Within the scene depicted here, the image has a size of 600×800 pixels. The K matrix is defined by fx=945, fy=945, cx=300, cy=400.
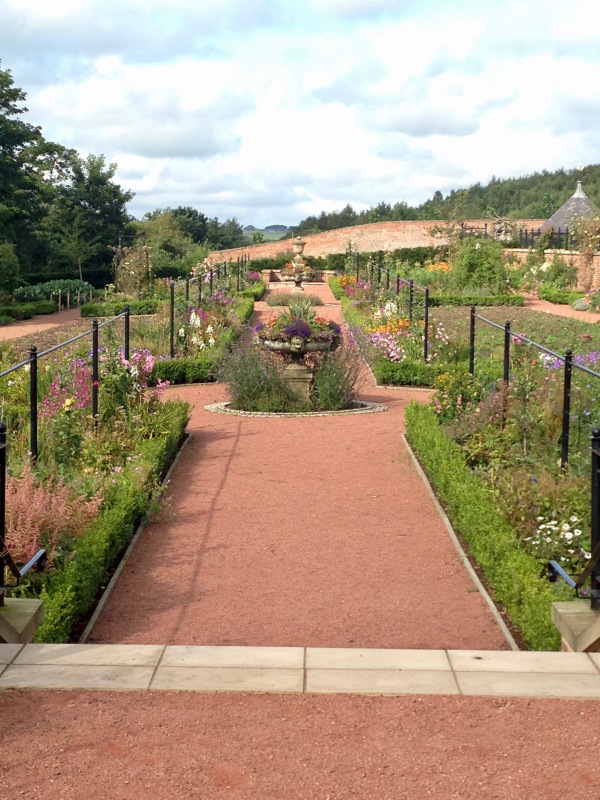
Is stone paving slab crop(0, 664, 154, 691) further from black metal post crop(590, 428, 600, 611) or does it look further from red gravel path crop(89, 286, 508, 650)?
black metal post crop(590, 428, 600, 611)

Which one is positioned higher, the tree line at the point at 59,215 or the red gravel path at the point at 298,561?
the tree line at the point at 59,215

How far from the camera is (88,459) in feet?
24.7

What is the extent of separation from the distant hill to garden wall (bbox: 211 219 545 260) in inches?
464

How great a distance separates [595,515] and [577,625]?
1.59 ft

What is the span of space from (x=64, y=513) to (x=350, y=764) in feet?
10.0

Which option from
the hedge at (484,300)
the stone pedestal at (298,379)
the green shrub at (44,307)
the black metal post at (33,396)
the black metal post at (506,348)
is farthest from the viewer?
the green shrub at (44,307)

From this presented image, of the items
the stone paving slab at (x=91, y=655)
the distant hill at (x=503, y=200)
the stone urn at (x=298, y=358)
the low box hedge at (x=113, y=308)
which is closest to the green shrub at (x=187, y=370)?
the stone urn at (x=298, y=358)

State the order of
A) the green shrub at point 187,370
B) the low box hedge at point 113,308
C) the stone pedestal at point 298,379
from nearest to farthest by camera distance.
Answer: the stone pedestal at point 298,379
the green shrub at point 187,370
the low box hedge at point 113,308

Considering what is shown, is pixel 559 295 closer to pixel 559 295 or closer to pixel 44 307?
pixel 559 295

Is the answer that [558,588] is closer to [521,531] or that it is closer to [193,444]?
[521,531]

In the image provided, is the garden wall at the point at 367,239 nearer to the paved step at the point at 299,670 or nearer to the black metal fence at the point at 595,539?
the black metal fence at the point at 595,539

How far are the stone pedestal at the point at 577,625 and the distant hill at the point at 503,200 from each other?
56.1m

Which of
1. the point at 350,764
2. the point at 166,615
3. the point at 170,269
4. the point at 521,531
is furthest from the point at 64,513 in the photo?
the point at 170,269

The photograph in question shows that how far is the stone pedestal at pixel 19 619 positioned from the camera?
153 inches
